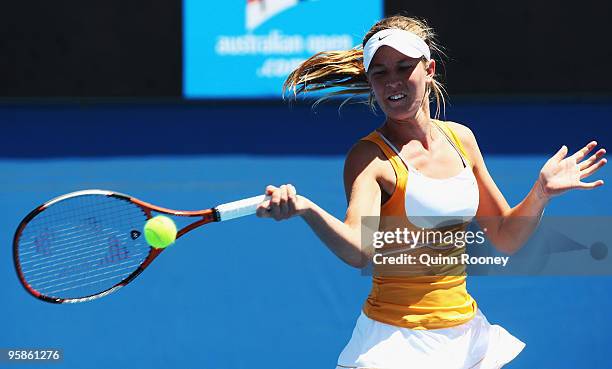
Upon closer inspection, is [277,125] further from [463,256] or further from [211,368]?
[463,256]

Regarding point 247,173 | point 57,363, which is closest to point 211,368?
point 57,363

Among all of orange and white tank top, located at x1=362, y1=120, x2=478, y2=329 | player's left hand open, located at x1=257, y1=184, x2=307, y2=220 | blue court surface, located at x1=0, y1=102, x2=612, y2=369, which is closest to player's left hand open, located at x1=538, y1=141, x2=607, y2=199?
orange and white tank top, located at x1=362, y1=120, x2=478, y2=329

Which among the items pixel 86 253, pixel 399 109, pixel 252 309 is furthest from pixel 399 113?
pixel 252 309

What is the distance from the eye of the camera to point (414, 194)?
2803mm

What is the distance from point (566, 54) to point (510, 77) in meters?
0.32

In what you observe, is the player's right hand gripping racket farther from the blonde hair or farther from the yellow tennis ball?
the blonde hair

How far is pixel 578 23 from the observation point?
229 inches

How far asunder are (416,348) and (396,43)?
31.5 inches

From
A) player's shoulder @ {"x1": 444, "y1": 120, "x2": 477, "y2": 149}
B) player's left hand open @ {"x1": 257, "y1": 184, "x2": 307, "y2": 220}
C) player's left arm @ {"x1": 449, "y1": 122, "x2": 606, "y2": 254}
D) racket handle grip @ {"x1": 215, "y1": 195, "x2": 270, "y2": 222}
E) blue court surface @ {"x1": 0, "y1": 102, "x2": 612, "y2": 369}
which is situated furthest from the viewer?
blue court surface @ {"x1": 0, "y1": 102, "x2": 612, "y2": 369}

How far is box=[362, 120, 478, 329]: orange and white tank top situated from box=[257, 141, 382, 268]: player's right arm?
66 millimetres

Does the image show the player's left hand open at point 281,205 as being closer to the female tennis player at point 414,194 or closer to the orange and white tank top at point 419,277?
the female tennis player at point 414,194

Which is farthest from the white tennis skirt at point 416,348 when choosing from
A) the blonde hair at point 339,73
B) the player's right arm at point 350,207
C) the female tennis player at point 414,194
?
the blonde hair at point 339,73

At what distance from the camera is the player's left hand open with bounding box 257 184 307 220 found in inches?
98.7

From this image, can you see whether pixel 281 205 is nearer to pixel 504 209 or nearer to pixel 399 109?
pixel 399 109
